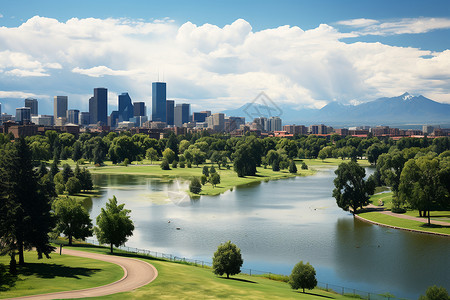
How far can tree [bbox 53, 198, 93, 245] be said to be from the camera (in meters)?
59.1

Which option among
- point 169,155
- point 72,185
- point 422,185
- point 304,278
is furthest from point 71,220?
point 169,155

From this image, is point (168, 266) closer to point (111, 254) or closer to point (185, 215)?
point (111, 254)

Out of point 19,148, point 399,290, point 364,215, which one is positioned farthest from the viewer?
point 364,215

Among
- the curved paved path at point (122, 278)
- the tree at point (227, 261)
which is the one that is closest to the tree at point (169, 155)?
the curved paved path at point (122, 278)

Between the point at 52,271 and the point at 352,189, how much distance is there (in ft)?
200

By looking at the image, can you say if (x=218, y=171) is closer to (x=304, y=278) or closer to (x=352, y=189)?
(x=352, y=189)

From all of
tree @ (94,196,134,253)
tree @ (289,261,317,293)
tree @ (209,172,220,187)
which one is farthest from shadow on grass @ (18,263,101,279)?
tree @ (209,172,220,187)

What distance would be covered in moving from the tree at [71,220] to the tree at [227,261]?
21.4m

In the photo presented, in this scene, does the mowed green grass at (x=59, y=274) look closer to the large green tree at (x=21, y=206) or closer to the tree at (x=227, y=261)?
the large green tree at (x=21, y=206)

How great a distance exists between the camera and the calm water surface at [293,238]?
2126 inches

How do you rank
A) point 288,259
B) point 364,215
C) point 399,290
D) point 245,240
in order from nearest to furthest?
point 399,290 → point 288,259 → point 245,240 → point 364,215

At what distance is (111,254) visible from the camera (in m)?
54.2

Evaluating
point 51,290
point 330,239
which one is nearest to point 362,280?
point 330,239

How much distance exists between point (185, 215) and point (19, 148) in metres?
45.1
